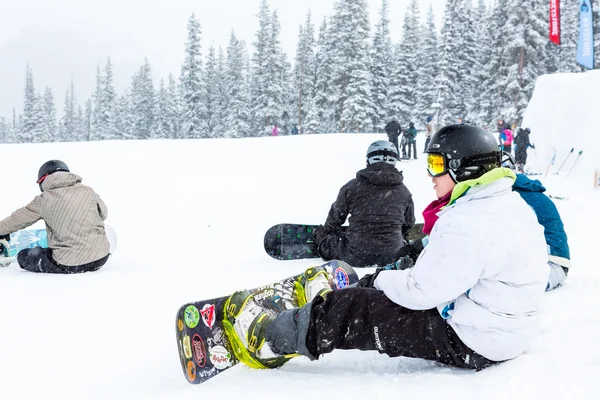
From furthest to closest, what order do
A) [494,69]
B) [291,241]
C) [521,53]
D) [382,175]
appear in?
[494,69] → [521,53] → [291,241] → [382,175]

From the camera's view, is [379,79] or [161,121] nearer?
[379,79]

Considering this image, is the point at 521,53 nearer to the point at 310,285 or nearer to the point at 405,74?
the point at 405,74

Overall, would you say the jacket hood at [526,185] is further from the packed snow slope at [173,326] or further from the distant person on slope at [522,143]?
the distant person on slope at [522,143]

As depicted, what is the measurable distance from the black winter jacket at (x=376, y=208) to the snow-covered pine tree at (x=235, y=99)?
4501 centimetres

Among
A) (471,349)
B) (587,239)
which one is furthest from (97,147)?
(471,349)

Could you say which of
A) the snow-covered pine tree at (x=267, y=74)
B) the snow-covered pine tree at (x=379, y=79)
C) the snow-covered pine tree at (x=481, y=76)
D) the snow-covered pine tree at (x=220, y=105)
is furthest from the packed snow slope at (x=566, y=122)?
the snow-covered pine tree at (x=220, y=105)

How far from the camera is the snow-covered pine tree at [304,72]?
51.8 m

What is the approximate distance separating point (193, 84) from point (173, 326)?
47.4 m

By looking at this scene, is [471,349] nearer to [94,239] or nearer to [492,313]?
[492,313]

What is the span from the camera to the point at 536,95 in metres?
21.3

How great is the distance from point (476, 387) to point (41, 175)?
5.19 metres

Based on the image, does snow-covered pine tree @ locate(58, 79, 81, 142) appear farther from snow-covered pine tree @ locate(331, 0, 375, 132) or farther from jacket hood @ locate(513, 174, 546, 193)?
jacket hood @ locate(513, 174, 546, 193)

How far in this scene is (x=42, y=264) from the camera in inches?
231

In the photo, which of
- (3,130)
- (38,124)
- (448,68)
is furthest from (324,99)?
(3,130)
